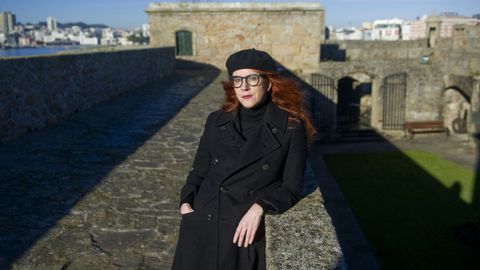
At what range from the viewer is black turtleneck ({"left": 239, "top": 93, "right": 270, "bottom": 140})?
2725mm

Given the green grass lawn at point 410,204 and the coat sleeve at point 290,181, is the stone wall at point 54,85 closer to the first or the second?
the coat sleeve at point 290,181

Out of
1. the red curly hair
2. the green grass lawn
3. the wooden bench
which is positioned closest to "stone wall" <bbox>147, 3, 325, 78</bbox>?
the green grass lawn

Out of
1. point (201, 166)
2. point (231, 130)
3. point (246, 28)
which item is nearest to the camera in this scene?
point (231, 130)

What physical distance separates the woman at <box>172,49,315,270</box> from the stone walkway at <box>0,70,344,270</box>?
0.57 ft

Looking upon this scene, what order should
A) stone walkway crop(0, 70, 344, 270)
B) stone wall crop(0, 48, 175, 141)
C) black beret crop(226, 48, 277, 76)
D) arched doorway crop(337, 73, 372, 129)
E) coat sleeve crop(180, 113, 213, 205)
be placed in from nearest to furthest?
black beret crop(226, 48, 277, 76)
coat sleeve crop(180, 113, 213, 205)
stone walkway crop(0, 70, 344, 270)
stone wall crop(0, 48, 175, 141)
arched doorway crop(337, 73, 372, 129)

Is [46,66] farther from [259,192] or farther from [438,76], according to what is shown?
[438,76]

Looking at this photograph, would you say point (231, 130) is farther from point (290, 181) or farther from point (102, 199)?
point (102, 199)

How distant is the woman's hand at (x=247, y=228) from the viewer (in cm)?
244

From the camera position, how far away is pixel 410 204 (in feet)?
41.1

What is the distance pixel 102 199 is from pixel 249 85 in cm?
270

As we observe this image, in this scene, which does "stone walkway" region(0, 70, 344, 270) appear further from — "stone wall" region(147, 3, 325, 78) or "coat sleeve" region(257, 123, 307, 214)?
"stone wall" region(147, 3, 325, 78)

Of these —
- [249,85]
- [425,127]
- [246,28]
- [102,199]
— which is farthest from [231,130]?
[425,127]

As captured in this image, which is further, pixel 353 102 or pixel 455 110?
pixel 353 102

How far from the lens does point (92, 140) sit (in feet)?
23.8
